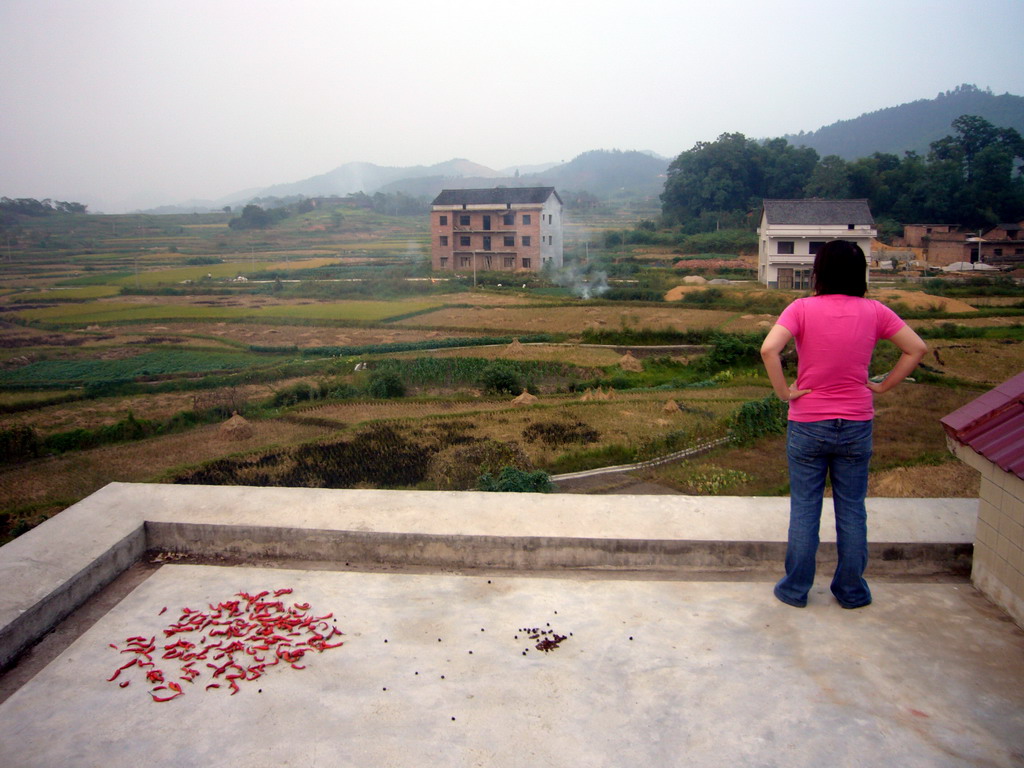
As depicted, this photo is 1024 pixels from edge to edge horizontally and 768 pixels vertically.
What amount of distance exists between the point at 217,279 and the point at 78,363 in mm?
9096

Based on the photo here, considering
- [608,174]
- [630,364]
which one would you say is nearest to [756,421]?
[630,364]

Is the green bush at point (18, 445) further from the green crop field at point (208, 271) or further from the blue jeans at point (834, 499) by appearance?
the blue jeans at point (834, 499)

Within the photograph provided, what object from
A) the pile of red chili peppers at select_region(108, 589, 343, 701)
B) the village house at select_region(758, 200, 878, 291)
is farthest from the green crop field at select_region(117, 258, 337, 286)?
the pile of red chili peppers at select_region(108, 589, 343, 701)

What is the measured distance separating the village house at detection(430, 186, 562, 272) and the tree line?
22.0 feet

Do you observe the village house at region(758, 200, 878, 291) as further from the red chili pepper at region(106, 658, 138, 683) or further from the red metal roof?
the red chili pepper at region(106, 658, 138, 683)

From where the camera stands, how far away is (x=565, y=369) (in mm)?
15289

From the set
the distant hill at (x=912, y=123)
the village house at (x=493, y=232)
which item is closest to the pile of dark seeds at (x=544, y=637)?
the village house at (x=493, y=232)

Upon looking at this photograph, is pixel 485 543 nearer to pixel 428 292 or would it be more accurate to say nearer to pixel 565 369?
pixel 565 369

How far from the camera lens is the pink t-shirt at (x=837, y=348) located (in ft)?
8.77

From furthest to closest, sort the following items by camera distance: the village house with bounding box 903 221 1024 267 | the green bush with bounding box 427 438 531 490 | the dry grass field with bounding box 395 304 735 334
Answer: the village house with bounding box 903 221 1024 267 → the dry grass field with bounding box 395 304 735 334 → the green bush with bounding box 427 438 531 490

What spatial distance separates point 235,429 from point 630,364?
785 cm

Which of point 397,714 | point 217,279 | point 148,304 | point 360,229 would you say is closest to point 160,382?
point 148,304

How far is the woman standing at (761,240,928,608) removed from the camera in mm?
2674

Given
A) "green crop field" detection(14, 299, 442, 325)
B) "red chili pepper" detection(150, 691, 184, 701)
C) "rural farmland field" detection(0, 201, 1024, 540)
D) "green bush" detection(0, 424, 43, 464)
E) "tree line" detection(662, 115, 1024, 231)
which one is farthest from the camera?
"tree line" detection(662, 115, 1024, 231)
